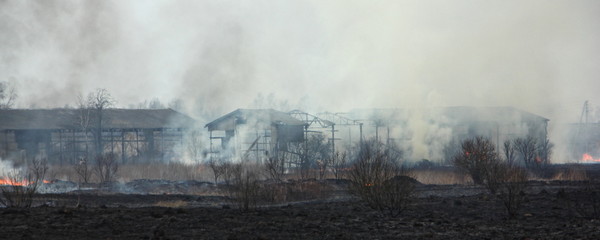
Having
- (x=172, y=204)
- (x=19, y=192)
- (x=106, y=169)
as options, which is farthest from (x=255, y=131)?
(x=19, y=192)

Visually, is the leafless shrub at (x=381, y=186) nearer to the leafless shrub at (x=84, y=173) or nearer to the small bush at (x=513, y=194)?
the small bush at (x=513, y=194)

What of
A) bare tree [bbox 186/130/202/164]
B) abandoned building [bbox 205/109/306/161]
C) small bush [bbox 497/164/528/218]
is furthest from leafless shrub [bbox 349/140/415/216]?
bare tree [bbox 186/130/202/164]

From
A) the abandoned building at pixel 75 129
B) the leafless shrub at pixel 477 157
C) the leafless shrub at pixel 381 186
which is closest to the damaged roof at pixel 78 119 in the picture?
the abandoned building at pixel 75 129

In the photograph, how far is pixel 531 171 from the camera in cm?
4350

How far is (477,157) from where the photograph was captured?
107 feet

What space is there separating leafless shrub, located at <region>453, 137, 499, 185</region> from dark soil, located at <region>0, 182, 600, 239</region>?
6.72 metres

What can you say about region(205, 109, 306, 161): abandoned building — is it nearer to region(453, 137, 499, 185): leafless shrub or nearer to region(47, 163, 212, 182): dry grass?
region(47, 163, 212, 182): dry grass

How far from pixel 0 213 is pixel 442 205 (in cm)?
1398

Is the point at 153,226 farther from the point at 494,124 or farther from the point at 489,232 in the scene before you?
the point at 494,124

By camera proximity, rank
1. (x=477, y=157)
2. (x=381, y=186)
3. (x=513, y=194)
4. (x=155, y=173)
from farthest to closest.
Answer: (x=155, y=173) < (x=477, y=157) < (x=381, y=186) < (x=513, y=194)

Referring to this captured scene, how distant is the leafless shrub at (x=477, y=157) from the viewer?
31228 millimetres

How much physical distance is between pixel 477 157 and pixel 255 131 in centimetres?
2748

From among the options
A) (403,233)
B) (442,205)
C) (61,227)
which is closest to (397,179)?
(442,205)

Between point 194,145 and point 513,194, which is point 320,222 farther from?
point 194,145
